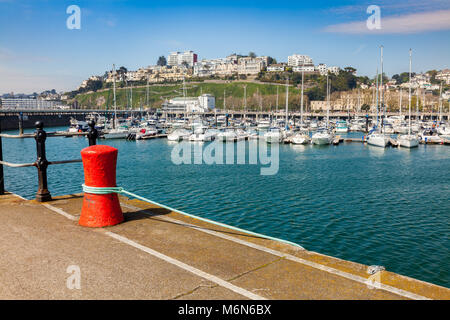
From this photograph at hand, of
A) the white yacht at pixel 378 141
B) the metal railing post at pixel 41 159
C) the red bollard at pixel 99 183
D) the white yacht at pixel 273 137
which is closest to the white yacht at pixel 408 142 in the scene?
the white yacht at pixel 378 141

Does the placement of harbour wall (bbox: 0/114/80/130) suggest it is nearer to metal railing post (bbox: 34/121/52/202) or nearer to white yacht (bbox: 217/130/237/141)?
white yacht (bbox: 217/130/237/141)

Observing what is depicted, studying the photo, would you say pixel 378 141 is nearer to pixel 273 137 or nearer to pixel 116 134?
pixel 273 137

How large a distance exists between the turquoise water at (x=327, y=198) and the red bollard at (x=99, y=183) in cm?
902

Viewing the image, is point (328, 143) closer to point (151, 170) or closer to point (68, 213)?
point (151, 170)

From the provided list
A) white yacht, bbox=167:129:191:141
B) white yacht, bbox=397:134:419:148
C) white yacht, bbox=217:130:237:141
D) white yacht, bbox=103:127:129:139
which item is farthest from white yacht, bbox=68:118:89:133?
white yacht, bbox=397:134:419:148

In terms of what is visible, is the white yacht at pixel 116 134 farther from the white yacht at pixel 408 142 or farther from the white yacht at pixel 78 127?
the white yacht at pixel 408 142

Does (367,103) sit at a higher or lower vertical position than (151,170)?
higher

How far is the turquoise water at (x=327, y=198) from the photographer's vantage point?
14.0m

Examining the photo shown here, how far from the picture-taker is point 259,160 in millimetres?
42781

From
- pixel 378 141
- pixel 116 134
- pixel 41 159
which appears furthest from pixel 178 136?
pixel 41 159

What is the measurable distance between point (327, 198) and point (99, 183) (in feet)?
59.9
